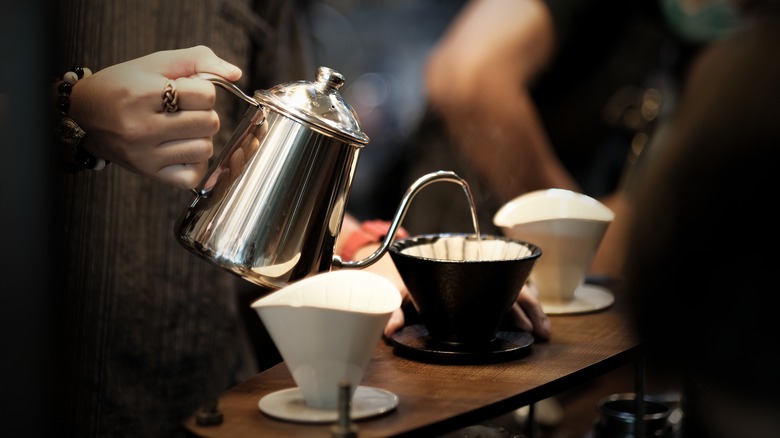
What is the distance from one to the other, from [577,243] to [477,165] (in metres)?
0.95

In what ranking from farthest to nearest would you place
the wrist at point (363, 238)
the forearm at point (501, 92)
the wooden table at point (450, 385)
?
the forearm at point (501, 92), the wrist at point (363, 238), the wooden table at point (450, 385)

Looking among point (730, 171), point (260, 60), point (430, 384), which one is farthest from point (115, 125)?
point (260, 60)

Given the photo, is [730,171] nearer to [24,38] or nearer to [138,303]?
[24,38]

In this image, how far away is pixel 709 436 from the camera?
0.80 meters

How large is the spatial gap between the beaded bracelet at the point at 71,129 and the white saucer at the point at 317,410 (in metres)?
0.37

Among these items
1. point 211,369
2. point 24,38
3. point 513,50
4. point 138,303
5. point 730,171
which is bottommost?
point 211,369

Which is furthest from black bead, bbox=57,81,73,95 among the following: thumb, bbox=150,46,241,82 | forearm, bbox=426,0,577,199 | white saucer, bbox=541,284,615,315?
forearm, bbox=426,0,577,199

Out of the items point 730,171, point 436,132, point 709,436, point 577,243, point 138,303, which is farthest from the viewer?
point 436,132

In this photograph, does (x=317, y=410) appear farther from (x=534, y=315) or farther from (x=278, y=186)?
(x=534, y=315)

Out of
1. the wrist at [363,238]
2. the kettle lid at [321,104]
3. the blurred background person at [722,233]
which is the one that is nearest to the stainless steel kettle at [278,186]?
the kettle lid at [321,104]

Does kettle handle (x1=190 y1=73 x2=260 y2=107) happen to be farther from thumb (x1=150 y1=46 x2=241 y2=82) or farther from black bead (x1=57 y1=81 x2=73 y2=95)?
black bead (x1=57 y1=81 x2=73 y2=95)

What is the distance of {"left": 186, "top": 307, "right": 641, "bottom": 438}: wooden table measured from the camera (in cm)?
75

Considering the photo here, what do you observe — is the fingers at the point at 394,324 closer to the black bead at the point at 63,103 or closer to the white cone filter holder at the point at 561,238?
the white cone filter holder at the point at 561,238

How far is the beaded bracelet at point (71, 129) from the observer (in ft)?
3.04
